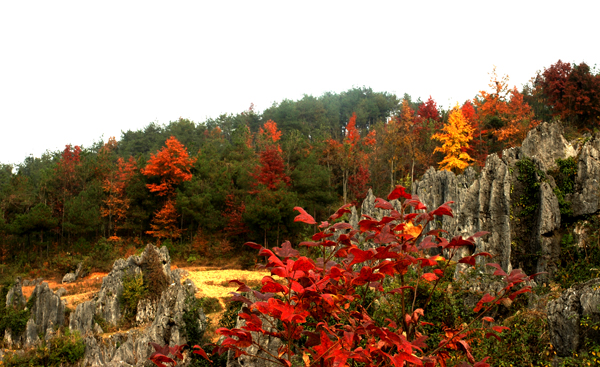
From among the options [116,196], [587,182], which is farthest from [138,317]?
[116,196]

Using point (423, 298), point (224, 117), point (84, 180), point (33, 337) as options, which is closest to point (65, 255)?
point (84, 180)

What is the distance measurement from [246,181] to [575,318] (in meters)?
23.5

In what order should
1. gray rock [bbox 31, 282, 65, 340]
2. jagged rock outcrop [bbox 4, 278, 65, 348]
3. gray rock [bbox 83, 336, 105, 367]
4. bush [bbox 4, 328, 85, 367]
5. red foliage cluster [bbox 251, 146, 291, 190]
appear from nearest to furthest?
gray rock [bbox 83, 336, 105, 367] → bush [bbox 4, 328, 85, 367] → jagged rock outcrop [bbox 4, 278, 65, 348] → gray rock [bbox 31, 282, 65, 340] → red foliage cluster [bbox 251, 146, 291, 190]

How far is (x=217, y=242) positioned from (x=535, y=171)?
2019cm

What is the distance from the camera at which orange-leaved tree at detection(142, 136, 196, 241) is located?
86.4 ft

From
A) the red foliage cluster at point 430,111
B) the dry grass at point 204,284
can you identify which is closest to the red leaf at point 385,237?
the dry grass at point 204,284

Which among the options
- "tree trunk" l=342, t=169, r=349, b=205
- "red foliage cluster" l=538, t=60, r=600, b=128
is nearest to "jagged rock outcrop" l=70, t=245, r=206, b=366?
"tree trunk" l=342, t=169, r=349, b=205

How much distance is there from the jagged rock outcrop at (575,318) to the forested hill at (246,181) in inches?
674

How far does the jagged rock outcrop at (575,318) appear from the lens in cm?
448

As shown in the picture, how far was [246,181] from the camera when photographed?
26.8m

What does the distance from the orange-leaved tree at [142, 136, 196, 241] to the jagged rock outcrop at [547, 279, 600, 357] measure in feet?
80.8

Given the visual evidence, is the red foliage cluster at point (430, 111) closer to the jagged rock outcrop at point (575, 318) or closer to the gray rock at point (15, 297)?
the jagged rock outcrop at point (575, 318)

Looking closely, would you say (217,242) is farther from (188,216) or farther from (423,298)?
(423,298)

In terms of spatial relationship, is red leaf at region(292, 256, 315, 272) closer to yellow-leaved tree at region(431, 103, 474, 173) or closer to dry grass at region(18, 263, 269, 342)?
dry grass at region(18, 263, 269, 342)
